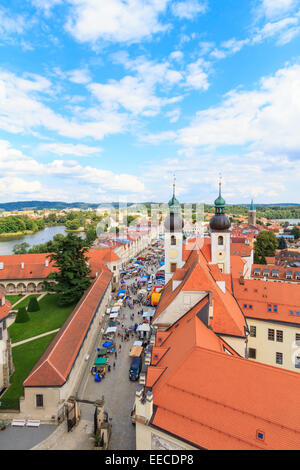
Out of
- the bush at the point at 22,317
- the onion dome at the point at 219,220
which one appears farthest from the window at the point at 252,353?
the bush at the point at 22,317

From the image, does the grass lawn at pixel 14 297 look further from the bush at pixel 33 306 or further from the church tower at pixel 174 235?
the church tower at pixel 174 235

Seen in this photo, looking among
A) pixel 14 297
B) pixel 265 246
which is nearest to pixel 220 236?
pixel 14 297

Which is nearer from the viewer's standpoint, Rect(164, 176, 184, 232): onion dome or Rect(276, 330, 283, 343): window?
Rect(276, 330, 283, 343): window

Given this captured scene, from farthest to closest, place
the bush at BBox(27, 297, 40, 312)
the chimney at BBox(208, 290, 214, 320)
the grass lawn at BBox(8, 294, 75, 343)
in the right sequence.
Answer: the bush at BBox(27, 297, 40, 312)
the grass lawn at BBox(8, 294, 75, 343)
the chimney at BBox(208, 290, 214, 320)

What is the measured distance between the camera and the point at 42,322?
3152 centimetres

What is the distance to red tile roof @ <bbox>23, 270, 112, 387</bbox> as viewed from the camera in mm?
17062

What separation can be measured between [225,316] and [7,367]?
16761mm

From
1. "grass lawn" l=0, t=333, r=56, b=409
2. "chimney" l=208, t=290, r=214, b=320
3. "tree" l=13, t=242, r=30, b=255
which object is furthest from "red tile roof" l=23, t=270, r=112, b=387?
"tree" l=13, t=242, r=30, b=255

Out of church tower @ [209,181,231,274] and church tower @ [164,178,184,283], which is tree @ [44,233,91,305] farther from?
church tower @ [209,181,231,274]

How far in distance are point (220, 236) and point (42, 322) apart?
→ 76.4ft

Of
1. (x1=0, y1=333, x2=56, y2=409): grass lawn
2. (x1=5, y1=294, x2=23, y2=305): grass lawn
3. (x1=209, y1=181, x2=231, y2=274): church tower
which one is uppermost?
(x1=209, y1=181, x2=231, y2=274): church tower

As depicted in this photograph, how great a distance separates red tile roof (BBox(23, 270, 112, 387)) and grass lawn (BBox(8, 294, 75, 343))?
505 centimetres

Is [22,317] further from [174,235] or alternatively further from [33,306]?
[174,235]
